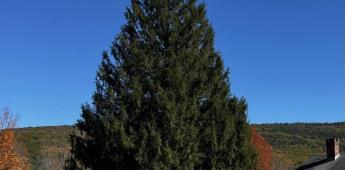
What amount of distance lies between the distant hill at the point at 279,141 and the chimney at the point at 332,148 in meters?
51.6

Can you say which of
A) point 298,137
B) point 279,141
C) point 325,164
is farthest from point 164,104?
point 298,137

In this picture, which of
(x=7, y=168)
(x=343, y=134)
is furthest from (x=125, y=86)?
(x=343, y=134)

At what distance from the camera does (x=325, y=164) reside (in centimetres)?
4462

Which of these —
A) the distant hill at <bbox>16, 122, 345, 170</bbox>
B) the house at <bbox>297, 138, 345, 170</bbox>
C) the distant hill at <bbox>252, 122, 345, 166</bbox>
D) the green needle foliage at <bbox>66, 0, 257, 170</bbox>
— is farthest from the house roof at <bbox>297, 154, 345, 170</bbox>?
the distant hill at <bbox>252, 122, 345, 166</bbox>

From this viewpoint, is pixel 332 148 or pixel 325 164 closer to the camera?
pixel 325 164

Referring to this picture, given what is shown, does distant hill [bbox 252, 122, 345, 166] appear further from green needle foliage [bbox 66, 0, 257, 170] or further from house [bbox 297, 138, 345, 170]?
green needle foliage [bbox 66, 0, 257, 170]

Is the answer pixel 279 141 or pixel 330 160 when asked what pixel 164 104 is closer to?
pixel 330 160

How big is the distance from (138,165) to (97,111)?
262 cm

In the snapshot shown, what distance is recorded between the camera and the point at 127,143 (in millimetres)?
19422

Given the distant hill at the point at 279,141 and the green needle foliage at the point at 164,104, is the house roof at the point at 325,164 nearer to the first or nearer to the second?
the green needle foliage at the point at 164,104

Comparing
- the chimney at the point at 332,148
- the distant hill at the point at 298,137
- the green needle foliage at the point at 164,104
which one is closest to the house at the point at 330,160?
the chimney at the point at 332,148

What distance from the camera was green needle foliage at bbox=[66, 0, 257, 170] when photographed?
19.8m

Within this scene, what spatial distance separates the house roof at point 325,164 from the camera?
42.9 meters

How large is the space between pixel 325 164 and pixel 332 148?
4.55ft
